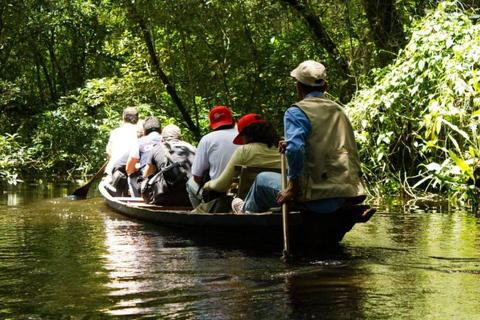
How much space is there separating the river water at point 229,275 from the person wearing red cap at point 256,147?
747 millimetres

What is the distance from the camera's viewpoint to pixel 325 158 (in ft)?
18.2

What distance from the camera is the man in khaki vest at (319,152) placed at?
5.50 metres

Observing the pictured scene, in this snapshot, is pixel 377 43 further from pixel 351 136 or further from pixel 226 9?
pixel 351 136

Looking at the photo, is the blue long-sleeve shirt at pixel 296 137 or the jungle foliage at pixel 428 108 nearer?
the blue long-sleeve shirt at pixel 296 137

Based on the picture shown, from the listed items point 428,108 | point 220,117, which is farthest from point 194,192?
point 428,108

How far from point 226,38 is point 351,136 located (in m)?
9.84

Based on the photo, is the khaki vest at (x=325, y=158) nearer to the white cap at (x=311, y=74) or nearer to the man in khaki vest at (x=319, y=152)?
the man in khaki vest at (x=319, y=152)

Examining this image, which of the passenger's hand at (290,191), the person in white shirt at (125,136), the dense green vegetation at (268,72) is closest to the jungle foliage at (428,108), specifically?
the dense green vegetation at (268,72)

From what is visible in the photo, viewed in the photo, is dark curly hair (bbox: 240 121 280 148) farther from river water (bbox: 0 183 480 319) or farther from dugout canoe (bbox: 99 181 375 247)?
river water (bbox: 0 183 480 319)

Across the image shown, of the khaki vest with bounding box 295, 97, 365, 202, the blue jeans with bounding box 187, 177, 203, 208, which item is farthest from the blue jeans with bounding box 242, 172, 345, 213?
the blue jeans with bounding box 187, 177, 203, 208

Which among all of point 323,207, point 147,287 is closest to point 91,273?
point 147,287

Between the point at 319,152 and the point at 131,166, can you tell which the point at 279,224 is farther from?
the point at 131,166

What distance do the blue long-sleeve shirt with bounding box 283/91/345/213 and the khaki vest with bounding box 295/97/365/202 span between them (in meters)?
0.06

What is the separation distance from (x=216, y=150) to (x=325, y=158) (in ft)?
6.23
